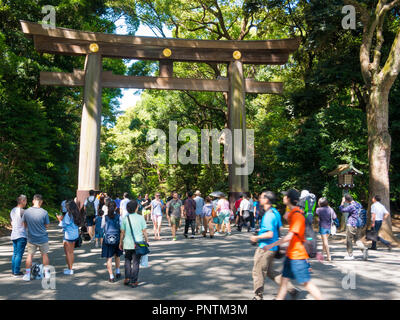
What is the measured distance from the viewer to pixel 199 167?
3134 cm

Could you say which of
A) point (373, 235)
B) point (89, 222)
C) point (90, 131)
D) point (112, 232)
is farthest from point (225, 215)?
point (112, 232)

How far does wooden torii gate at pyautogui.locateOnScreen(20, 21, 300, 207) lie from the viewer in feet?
48.3

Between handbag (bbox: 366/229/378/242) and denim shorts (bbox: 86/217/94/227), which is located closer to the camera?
handbag (bbox: 366/229/378/242)

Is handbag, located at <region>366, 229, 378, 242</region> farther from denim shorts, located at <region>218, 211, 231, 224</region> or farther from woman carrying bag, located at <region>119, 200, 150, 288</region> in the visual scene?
woman carrying bag, located at <region>119, 200, 150, 288</region>

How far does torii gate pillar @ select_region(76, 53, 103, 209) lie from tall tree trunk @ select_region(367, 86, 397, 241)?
10713mm

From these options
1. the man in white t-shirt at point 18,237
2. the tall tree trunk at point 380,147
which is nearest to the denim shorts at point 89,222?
the man in white t-shirt at point 18,237

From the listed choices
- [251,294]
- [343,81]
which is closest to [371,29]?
[343,81]

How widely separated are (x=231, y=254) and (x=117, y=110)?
28.2m

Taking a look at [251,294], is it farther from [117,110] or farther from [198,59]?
[117,110]

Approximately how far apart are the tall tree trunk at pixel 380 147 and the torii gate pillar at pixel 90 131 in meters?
10.7

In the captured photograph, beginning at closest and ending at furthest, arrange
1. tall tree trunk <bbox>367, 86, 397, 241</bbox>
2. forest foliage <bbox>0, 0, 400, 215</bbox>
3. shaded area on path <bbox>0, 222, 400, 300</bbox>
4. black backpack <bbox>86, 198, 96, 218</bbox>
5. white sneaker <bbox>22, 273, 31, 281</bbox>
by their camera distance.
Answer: shaded area on path <bbox>0, 222, 400, 300</bbox>
white sneaker <bbox>22, 273, 31, 281</bbox>
black backpack <bbox>86, 198, 96, 218</bbox>
tall tree trunk <bbox>367, 86, 397, 241</bbox>
forest foliage <bbox>0, 0, 400, 215</bbox>

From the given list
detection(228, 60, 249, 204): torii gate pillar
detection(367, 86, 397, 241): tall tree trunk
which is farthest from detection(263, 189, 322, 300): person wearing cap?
detection(228, 60, 249, 204): torii gate pillar

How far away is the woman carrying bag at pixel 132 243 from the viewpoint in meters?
6.29

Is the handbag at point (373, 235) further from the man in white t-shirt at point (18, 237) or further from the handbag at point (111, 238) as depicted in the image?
the man in white t-shirt at point (18, 237)
